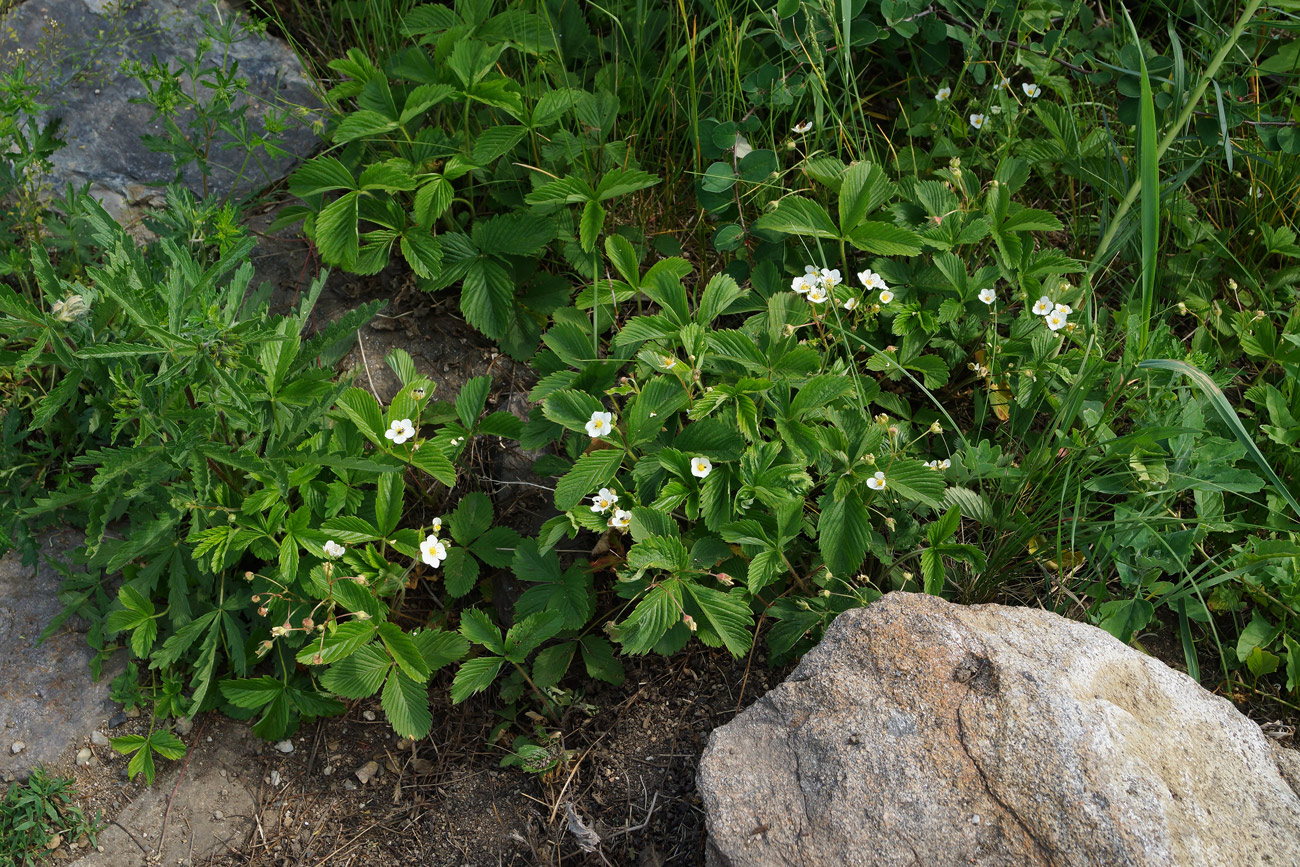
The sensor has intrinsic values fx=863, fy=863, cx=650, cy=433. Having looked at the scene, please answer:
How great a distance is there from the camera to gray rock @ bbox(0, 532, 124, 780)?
7.72 ft

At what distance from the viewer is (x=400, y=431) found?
228 cm

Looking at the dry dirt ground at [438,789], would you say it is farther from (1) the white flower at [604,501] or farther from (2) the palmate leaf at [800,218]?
(2) the palmate leaf at [800,218]

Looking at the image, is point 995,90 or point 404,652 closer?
point 404,652

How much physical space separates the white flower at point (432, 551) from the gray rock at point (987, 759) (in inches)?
32.3

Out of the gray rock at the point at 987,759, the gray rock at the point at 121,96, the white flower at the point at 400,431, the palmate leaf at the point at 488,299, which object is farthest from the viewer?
the gray rock at the point at 121,96

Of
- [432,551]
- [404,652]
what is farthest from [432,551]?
[404,652]

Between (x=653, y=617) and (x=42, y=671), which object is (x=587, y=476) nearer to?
(x=653, y=617)

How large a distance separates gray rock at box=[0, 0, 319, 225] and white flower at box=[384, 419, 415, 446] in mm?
1364

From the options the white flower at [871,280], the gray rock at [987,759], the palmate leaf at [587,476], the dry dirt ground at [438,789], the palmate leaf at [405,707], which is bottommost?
the dry dirt ground at [438,789]

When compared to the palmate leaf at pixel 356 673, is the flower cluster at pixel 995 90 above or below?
above

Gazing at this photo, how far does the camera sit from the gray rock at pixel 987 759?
1.58 m

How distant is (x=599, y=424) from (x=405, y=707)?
85cm

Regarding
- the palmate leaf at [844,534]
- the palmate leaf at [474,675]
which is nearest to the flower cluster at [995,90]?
the palmate leaf at [844,534]

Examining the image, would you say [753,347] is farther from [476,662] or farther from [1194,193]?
[1194,193]
